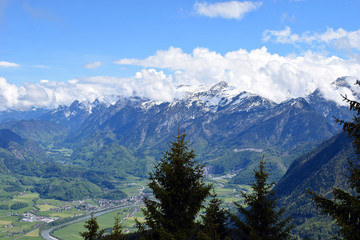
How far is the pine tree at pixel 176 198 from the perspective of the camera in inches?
1084

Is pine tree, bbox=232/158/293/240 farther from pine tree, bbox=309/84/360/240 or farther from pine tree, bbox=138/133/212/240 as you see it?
pine tree, bbox=309/84/360/240

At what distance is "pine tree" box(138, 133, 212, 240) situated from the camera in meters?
27.5

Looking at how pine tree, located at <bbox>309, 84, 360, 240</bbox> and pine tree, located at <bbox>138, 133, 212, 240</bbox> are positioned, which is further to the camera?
pine tree, located at <bbox>138, 133, 212, 240</bbox>

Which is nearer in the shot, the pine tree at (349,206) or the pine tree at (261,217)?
the pine tree at (349,206)

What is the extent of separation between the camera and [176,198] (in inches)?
1107

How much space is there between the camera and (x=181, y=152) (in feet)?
97.0

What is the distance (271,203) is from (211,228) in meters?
6.14

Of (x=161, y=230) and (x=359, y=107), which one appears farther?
(x=161, y=230)

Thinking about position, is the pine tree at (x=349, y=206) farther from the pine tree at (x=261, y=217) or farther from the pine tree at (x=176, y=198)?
the pine tree at (x=176, y=198)

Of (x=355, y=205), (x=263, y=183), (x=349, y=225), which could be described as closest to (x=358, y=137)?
(x=355, y=205)

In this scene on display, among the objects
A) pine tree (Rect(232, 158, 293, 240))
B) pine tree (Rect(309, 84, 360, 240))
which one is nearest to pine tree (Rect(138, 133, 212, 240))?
pine tree (Rect(232, 158, 293, 240))

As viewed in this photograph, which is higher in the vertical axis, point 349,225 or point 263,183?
point 263,183

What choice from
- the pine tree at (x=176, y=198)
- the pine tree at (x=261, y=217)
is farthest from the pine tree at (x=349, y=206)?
the pine tree at (x=176, y=198)

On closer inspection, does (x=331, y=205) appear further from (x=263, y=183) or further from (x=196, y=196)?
(x=196, y=196)
